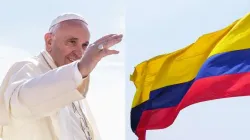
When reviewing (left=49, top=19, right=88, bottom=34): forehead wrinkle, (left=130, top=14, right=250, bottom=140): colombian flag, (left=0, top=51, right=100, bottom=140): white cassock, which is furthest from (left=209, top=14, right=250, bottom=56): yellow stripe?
(left=49, top=19, right=88, bottom=34): forehead wrinkle

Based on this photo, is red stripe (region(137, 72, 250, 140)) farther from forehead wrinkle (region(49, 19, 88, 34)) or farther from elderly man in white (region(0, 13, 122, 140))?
forehead wrinkle (region(49, 19, 88, 34))

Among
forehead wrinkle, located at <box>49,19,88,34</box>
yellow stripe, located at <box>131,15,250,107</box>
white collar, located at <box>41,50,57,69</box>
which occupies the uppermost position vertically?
forehead wrinkle, located at <box>49,19,88,34</box>

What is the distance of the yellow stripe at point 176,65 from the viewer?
7.62 meters

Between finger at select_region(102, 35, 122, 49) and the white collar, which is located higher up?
finger at select_region(102, 35, 122, 49)

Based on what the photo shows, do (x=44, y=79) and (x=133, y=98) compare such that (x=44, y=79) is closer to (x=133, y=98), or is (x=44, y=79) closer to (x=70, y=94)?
(x=70, y=94)

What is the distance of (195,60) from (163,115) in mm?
909

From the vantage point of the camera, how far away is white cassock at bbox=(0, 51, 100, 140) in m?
3.20

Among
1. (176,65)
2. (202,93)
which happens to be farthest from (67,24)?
(176,65)

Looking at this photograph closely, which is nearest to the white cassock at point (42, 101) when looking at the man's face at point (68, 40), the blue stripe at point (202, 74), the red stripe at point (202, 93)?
the man's face at point (68, 40)

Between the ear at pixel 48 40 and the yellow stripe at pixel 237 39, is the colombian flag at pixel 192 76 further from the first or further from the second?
the ear at pixel 48 40

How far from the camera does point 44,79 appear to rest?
3.23 metres

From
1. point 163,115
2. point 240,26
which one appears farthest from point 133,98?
point 240,26

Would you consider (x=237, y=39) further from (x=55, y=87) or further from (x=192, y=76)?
(x=55, y=87)

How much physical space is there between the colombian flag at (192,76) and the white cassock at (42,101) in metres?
2.86
